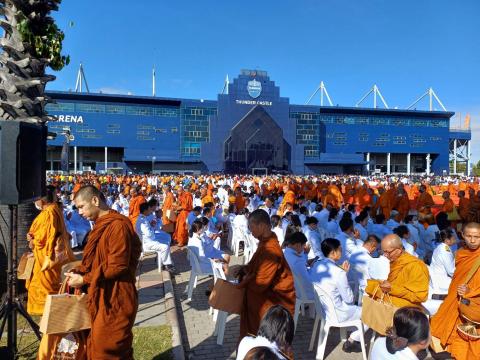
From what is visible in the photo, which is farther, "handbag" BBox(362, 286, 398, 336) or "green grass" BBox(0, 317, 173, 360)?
"green grass" BBox(0, 317, 173, 360)

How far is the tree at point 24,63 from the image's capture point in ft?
17.8

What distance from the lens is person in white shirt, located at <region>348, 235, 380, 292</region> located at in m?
5.48

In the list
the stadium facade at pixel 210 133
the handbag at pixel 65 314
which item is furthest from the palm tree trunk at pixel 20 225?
the stadium facade at pixel 210 133

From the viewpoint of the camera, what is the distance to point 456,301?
3594 mm

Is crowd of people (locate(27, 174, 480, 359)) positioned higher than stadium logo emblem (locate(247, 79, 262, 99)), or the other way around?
stadium logo emblem (locate(247, 79, 262, 99))

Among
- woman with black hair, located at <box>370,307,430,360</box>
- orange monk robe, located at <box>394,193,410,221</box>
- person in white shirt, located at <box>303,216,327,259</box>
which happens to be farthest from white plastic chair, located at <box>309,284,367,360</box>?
orange monk robe, located at <box>394,193,410,221</box>

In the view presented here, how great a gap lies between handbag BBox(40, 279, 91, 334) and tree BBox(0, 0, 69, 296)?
309 centimetres

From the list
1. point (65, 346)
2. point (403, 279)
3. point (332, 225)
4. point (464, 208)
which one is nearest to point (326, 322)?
point (403, 279)

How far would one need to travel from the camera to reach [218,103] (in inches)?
2146

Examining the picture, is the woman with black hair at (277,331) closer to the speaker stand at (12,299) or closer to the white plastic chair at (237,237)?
the speaker stand at (12,299)

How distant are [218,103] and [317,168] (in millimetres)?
18240

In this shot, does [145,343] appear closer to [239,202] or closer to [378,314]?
[378,314]

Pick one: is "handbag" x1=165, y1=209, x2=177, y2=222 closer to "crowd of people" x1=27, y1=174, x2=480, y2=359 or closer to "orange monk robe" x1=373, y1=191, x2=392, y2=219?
"crowd of people" x1=27, y1=174, x2=480, y2=359

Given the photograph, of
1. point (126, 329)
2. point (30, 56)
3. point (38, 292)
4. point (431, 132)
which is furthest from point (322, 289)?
point (431, 132)
